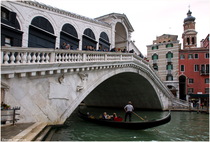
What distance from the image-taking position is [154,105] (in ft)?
64.3

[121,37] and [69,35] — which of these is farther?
[121,37]

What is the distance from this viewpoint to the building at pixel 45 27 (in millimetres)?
7270

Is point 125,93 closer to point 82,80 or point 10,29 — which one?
point 82,80

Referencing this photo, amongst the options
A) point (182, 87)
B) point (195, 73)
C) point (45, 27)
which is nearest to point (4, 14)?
point (45, 27)

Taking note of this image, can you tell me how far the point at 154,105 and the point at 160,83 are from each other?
291 cm

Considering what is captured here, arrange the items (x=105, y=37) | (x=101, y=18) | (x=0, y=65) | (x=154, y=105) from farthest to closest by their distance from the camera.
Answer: (x=154, y=105)
(x=101, y=18)
(x=105, y=37)
(x=0, y=65)

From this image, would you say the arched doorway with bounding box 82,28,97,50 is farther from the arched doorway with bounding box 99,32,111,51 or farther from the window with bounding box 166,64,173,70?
the window with bounding box 166,64,173,70

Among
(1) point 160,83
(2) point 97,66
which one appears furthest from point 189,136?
(1) point 160,83

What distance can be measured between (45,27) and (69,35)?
1643 mm

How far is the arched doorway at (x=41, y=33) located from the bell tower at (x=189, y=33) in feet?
93.3

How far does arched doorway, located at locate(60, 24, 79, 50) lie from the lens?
388 inches

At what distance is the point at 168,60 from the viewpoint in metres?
25.8

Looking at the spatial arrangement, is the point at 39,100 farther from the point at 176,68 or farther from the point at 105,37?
the point at 176,68

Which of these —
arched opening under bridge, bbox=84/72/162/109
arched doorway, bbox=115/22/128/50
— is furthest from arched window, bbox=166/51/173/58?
arched doorway, bbox=115/22/128/50
